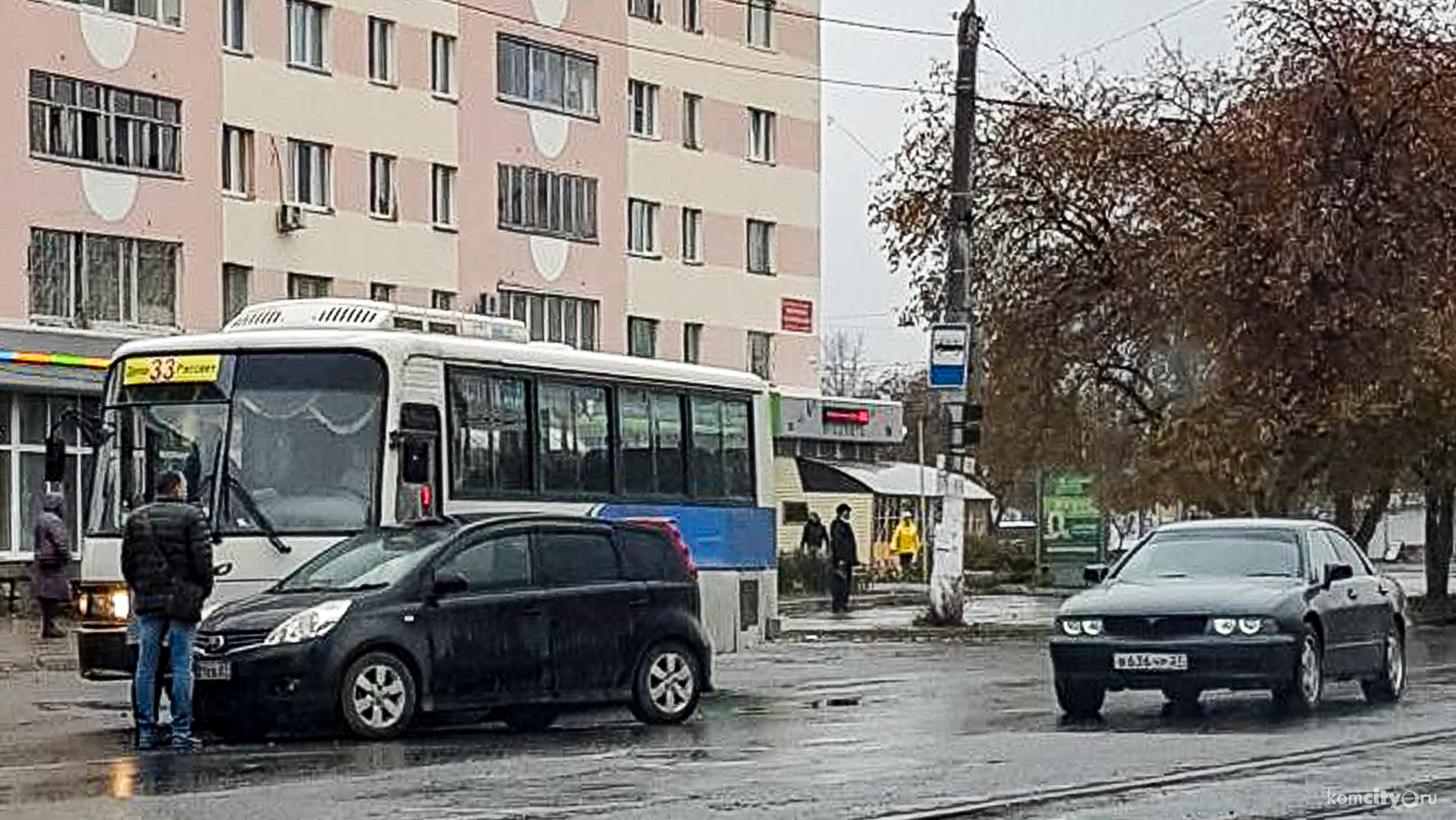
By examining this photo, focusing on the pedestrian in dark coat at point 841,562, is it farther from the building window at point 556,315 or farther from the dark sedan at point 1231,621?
the dark sedan at point 1231,621

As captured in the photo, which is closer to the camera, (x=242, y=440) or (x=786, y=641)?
(x=242, y=440)

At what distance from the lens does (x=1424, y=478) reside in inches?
1647

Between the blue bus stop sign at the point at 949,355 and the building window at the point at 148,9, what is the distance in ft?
59.1

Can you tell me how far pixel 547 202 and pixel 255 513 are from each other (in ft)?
124

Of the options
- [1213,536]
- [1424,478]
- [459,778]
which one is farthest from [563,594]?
[1424,478]

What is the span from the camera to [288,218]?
1933 inches

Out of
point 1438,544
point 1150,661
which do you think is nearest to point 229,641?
point 1150,661

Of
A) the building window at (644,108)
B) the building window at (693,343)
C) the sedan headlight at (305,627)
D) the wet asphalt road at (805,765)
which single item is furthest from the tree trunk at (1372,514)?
the sedan headlight at (305,627)

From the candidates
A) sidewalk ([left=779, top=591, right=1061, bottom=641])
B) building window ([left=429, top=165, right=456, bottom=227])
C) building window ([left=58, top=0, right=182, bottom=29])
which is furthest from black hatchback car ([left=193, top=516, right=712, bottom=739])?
building window ([left=429, top=165, right=456, bottom=227])

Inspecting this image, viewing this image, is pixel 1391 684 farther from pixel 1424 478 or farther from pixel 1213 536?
pixel 1424 478

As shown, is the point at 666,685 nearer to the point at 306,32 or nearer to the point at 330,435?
the point at 330,435

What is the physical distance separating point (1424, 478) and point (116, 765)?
29.8m

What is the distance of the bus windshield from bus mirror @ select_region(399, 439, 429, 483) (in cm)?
23

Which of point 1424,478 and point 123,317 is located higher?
point 123,317
